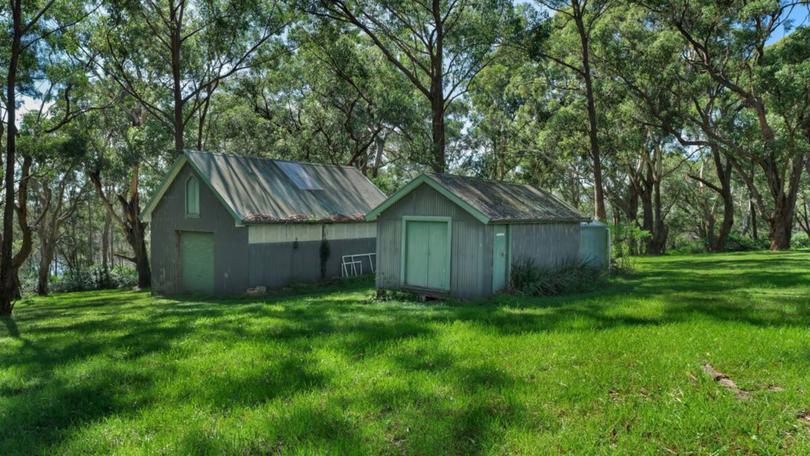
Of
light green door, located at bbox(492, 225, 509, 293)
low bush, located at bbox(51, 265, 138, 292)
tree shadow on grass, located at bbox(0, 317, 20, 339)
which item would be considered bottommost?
low bush, located at bbox(51, 265, 138, 292)

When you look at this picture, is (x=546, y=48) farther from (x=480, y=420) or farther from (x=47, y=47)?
(x=480, y=420)

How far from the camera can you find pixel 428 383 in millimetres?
5734

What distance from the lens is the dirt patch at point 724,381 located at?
17.1 ft

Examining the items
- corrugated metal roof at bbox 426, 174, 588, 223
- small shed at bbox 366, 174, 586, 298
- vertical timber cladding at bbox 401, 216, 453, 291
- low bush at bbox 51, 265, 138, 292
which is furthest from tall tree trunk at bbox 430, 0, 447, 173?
low bush at bbox 51, 265, 138, 292

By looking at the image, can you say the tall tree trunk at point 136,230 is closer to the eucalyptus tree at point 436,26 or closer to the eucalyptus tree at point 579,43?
the eucalyptus tree at point 436,26

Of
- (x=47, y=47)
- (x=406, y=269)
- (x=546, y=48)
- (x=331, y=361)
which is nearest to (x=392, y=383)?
(x=331, y=361)

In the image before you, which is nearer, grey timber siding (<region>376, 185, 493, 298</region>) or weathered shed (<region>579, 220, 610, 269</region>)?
grey timber siding (<region>376, 185, 493, 298</region>)

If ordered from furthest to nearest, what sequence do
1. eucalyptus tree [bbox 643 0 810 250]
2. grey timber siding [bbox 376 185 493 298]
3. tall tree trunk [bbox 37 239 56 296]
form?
tall tree trunk [bbox 37 239 56 296] < eucalyptus tree [bbox 643 0 810 250] < grey timber siding [bbox 376 185 493 298]

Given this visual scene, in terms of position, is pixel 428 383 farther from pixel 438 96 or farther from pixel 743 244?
pixel 743 244

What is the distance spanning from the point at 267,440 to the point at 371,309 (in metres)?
6.48

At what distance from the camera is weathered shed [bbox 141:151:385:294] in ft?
56.4

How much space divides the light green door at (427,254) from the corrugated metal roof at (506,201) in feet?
3.30

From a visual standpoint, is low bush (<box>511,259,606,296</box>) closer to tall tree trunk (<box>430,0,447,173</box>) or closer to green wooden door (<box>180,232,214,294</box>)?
tall tree trunk (<box>430,0,447,173</box>)

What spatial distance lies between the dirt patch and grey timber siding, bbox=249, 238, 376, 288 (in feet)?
46.8
